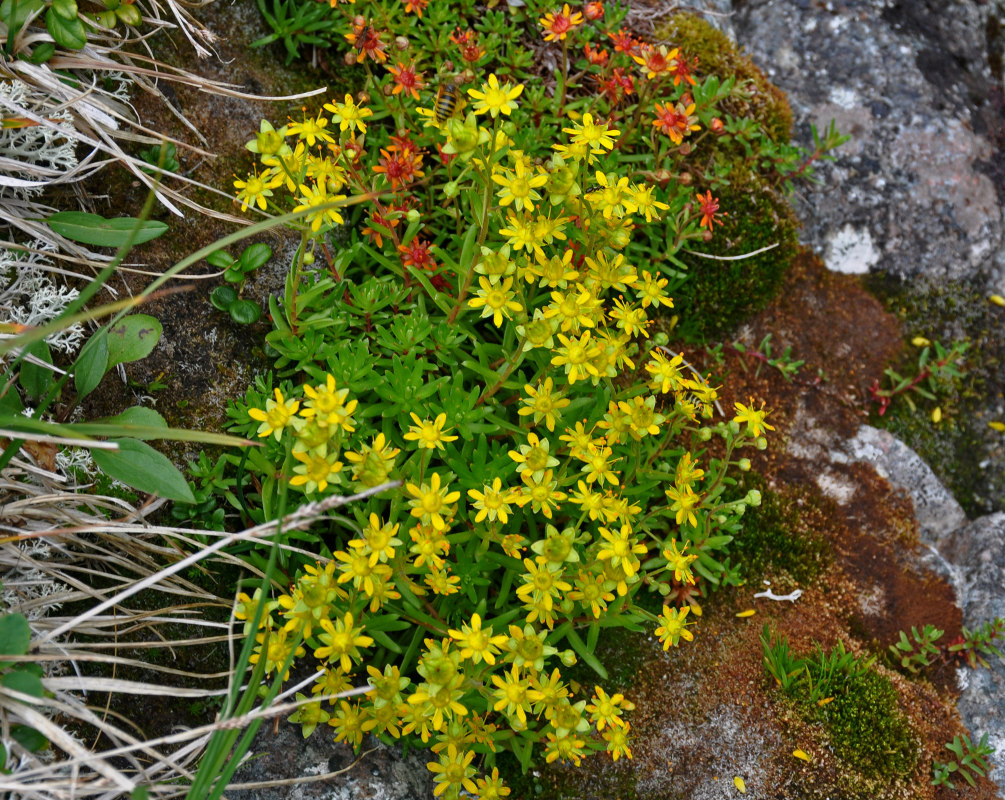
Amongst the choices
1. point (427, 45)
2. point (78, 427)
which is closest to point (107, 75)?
point (427, 45)

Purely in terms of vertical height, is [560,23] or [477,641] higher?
[560,23]

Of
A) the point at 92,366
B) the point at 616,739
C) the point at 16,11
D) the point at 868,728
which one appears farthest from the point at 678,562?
the point at 16,11

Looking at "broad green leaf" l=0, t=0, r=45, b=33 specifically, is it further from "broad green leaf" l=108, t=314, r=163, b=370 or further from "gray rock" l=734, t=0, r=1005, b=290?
"gray rock" l=734, t=0, r=1005, b=290

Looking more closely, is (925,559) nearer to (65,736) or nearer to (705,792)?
(705,792)

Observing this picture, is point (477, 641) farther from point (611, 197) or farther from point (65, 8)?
point (65, 8)

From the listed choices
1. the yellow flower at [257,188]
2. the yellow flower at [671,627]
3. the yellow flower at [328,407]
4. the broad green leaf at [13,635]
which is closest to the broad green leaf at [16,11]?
the yellow flower at [257,188]

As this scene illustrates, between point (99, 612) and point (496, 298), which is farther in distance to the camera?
point (496, 298)

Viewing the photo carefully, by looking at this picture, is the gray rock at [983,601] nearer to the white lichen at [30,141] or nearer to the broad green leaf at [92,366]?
the broad green leaf at [92,366]
